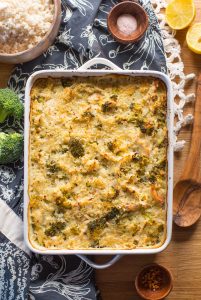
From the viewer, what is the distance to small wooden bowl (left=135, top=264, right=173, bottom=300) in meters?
3.88

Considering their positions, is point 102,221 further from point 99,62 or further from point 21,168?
point 99,62

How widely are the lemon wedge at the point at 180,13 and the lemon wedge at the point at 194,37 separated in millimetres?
54

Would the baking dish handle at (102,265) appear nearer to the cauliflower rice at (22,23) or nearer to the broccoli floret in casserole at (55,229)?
the broccoli floret in casserole at (55,229)

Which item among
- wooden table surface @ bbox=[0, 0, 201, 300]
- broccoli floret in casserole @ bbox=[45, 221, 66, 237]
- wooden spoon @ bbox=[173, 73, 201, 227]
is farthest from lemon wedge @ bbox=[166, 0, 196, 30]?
broccoli floret in casserole @ bbox=[45, 221, 66, 237]

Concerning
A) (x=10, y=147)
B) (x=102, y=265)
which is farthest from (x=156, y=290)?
(x=10, y=147)

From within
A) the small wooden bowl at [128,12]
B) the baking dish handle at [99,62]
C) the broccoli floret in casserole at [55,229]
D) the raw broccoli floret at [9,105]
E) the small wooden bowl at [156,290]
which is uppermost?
the small wooden bowl at [128,12]

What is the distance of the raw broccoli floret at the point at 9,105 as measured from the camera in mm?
Answer: 3842

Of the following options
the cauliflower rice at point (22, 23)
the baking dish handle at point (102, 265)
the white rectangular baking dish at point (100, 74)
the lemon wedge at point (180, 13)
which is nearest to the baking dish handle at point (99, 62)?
the white rectangular baking dish at point (100, 74)

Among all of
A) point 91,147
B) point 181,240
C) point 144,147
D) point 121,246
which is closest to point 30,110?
point 91,147

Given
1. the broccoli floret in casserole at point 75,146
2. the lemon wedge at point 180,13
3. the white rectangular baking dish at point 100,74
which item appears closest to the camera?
the white rectangular baking dish at point 100,74

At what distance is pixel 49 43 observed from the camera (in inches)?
156

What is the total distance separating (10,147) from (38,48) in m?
0.65

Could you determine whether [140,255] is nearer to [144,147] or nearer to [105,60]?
[144,147]

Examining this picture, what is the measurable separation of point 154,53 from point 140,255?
134 cm
